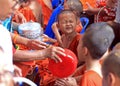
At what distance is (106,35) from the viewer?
204 centimetres

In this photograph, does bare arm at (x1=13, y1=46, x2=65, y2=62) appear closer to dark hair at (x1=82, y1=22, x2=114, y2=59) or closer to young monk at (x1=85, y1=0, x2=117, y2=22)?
dark hair at (x1=82, y1=22, x2=114, y2=59)

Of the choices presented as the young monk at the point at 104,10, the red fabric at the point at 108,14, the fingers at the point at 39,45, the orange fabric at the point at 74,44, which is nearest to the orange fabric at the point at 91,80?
the fingers at the point at 39,45

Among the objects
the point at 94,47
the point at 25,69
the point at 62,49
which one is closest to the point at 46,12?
the point at 25,69

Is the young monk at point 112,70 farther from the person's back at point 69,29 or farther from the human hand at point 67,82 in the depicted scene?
the person's back at point 69,29

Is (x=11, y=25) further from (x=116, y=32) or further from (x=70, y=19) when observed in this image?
(x=116, y=32)

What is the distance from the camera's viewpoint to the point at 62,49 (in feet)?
5.97

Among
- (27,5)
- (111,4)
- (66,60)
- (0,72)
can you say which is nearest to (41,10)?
(27,5)

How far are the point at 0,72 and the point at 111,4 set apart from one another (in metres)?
2.19

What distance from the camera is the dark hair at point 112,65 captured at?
4.73ft

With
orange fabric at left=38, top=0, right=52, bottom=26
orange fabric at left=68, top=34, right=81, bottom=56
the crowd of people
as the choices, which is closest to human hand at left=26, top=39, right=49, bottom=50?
the crowd of people

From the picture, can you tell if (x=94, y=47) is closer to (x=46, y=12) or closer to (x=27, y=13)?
(x=27, y=13)

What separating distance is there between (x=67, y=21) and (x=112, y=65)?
122 centimetres

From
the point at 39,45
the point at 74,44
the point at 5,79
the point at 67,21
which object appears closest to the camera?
the point at 5,79

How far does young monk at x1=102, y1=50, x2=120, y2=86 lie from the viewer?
1.42m
